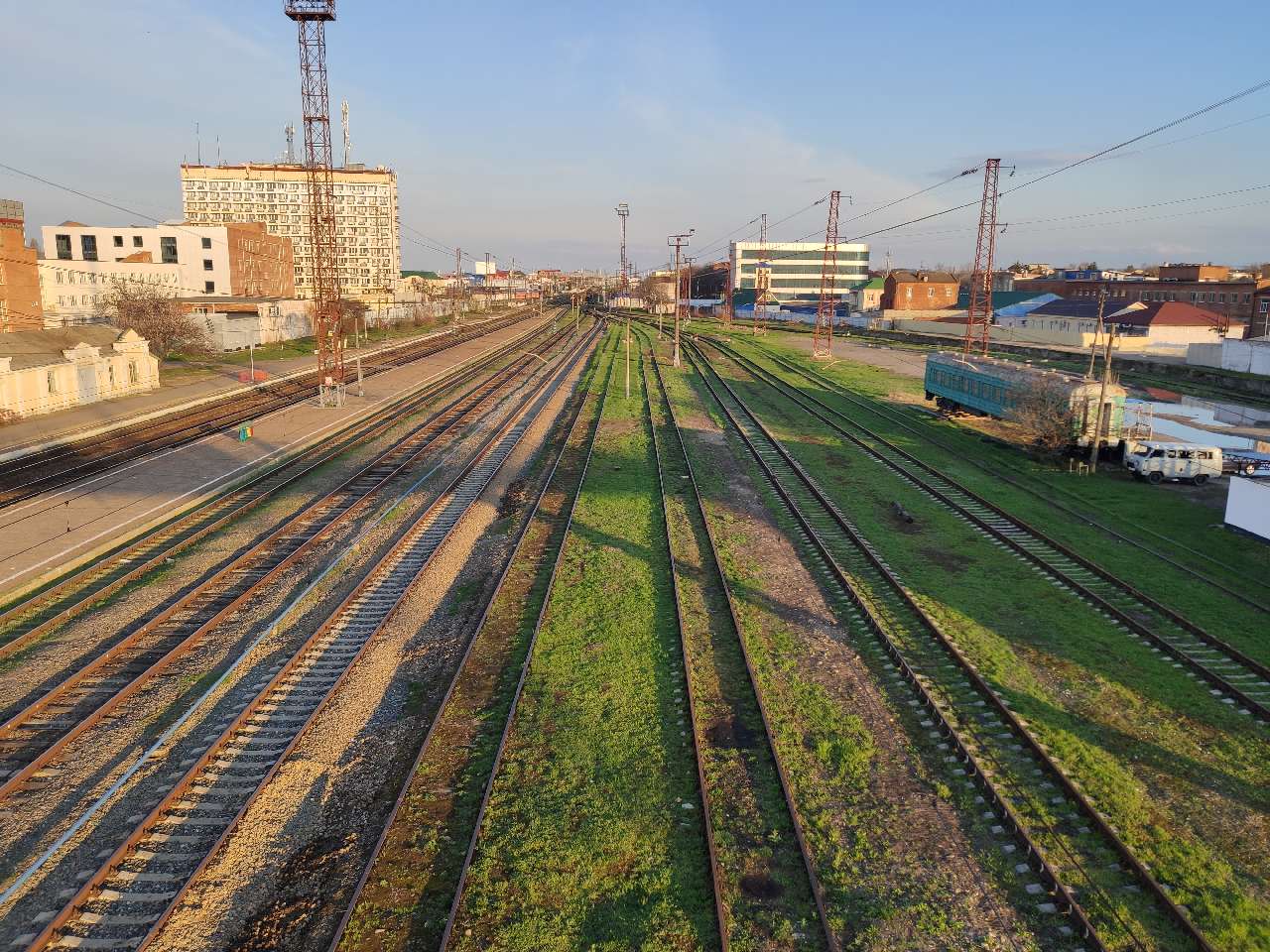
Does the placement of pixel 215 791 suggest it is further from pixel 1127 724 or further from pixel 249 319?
pixel 249 319

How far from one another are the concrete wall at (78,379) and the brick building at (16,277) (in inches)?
607

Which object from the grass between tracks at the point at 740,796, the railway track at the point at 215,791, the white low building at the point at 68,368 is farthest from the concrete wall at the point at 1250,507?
the white low building at the point at 68,368

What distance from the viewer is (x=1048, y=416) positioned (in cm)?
2858

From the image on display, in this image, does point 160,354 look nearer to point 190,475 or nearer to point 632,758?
point 190,475

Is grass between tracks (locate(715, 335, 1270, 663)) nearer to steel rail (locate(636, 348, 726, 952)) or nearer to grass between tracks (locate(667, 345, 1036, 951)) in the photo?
grass between tracks (locate(667, 345, 1036, 951))

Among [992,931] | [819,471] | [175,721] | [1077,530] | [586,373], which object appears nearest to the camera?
[992,931]

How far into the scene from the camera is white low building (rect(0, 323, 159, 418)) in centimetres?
3491

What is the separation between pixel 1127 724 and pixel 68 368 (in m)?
42.2

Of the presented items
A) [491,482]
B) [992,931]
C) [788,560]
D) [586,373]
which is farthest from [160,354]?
[992,931]

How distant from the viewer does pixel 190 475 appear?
85.5 feet

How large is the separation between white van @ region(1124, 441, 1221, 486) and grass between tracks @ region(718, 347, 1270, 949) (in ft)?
33.8

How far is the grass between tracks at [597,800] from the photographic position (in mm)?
7789

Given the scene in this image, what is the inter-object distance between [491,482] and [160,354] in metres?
41.7

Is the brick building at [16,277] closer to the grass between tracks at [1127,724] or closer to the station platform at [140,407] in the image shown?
the station platform at [140,407]
